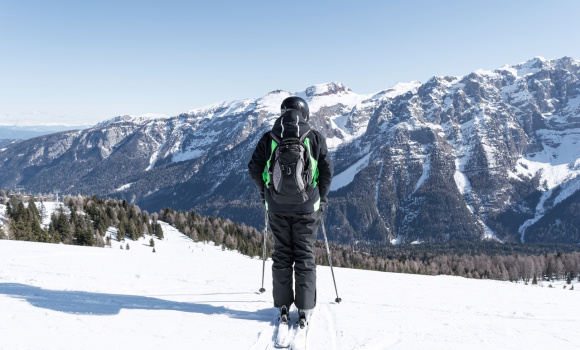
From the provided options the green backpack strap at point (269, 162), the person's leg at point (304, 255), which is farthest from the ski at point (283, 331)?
the green backpack strap at point (269, 162)

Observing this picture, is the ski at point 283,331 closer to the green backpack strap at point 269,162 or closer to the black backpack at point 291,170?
the black backpack at point 291,170

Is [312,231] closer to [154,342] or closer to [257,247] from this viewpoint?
[154,342]

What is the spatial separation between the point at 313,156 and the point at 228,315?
383 cm

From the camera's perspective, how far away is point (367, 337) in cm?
613

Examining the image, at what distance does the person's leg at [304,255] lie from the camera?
6883 millimetres

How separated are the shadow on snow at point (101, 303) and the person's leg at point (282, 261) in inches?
22.4

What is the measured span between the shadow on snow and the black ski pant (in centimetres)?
72

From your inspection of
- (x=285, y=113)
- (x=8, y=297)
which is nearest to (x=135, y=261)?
(x=8, y=297)

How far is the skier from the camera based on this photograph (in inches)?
267

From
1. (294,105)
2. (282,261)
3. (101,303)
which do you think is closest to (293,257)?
(282,261)

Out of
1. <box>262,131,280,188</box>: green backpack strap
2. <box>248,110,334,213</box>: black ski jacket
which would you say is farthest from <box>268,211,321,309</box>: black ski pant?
<box>262,131,280,188</box>: green backpack strap

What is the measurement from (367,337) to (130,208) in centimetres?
9892

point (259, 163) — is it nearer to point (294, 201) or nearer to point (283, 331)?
point (294, 201)

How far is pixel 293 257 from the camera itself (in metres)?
7.13
